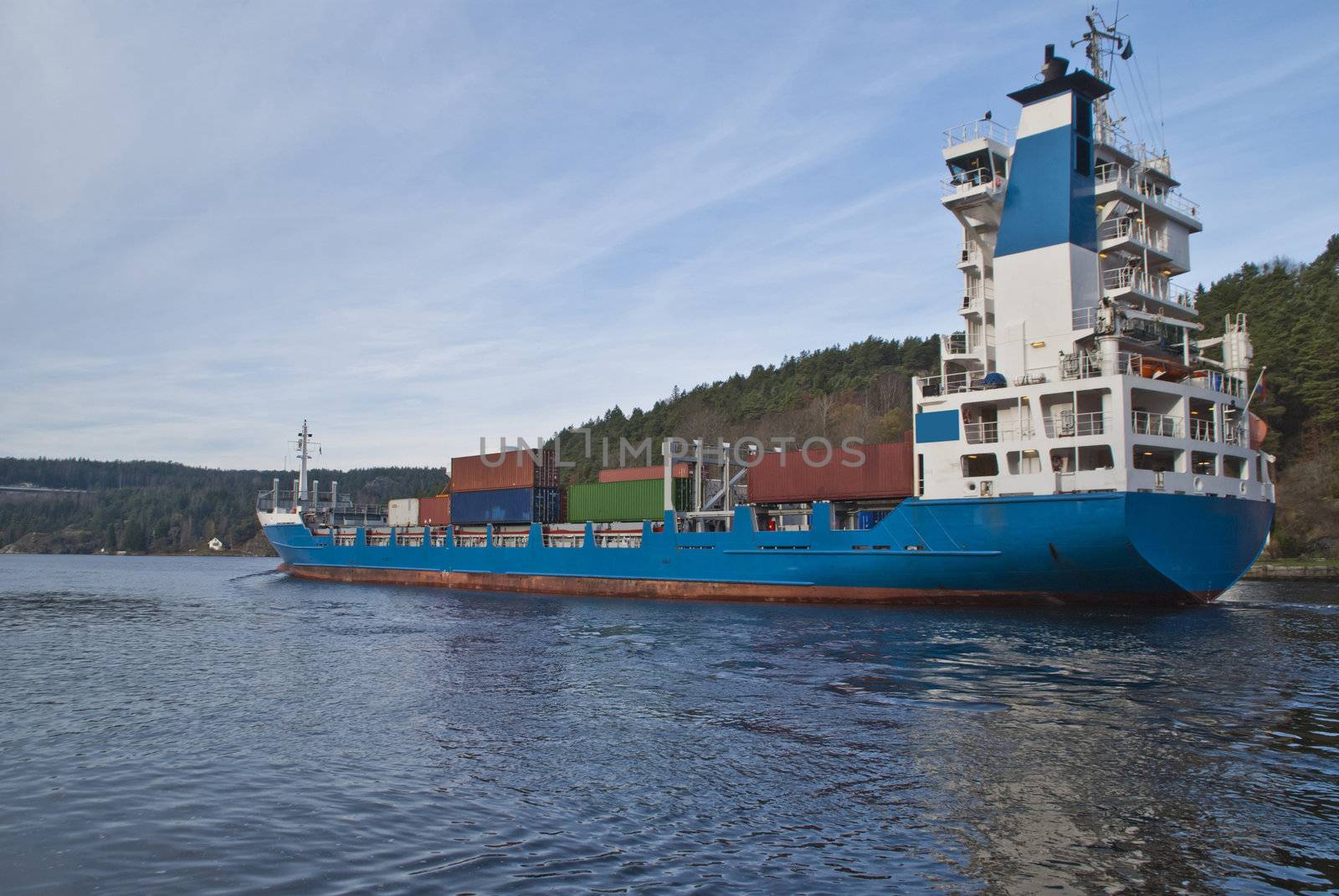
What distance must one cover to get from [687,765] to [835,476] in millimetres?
20516

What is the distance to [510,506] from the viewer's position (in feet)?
141

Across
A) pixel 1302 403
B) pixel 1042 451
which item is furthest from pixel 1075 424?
pixel 1302 403

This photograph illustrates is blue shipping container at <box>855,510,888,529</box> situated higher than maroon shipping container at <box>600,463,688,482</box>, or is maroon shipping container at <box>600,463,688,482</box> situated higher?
maroon shipping container at <box>600,463,688,482</box>

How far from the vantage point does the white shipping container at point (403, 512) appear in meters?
52.5

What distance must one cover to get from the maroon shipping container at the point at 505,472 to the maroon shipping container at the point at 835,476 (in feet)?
46.2

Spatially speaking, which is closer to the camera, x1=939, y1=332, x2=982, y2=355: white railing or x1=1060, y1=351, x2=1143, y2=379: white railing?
x1=1060, y1=351, x2=1143, y2=379: white railing

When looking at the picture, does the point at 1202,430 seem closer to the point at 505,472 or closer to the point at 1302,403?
the point at 505,472

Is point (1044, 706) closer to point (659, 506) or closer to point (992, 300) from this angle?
point (992, 300)

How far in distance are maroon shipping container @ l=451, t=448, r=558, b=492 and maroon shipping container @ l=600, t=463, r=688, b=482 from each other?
10.3ft

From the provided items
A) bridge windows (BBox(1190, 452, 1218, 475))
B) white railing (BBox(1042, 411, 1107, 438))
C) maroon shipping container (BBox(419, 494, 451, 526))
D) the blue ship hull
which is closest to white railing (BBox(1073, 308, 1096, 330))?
white railing (BBox(1042, 411, 1107, 438))

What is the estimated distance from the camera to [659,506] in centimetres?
3612

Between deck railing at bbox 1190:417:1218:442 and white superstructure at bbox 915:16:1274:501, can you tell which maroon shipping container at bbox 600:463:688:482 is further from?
deck railing at bbox 1190:417:1218:442

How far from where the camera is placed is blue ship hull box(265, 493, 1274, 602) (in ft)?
77.3

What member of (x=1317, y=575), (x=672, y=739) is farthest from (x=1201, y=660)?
(x=1317, y=575)
